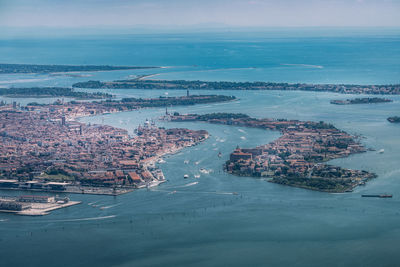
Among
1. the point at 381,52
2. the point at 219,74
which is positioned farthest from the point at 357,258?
the point at 381,52

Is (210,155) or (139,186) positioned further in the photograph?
→ (210,155)

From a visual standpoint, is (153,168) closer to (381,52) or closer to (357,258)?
(357,258)

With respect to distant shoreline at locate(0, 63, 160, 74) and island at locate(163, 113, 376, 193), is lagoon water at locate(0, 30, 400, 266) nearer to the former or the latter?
island at locate(163, 113, 376, 193)

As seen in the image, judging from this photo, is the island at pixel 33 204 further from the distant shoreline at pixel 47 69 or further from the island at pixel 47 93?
the distant shoreline at pixel 47 69

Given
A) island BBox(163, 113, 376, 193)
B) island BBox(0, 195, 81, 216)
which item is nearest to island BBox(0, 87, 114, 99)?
island BBox(163, 113, 376, 193)

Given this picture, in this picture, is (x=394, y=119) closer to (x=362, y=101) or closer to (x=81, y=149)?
(x=362, y=101)

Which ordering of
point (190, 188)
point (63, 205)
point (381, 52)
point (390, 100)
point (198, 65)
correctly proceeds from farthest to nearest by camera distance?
point (381, 52), point (198, 65), point (390, 100), point (190, 188), point (63, 205)
